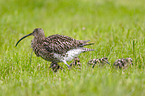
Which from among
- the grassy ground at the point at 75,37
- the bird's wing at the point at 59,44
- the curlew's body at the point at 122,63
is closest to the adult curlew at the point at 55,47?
the bird's wing at the point at 59,44

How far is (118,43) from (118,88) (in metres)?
4.59

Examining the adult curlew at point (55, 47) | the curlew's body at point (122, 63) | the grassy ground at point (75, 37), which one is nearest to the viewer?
the grassy ground at point (75, 37)

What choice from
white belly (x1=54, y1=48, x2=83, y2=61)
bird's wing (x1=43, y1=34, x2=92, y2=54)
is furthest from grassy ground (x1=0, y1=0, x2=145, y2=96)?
bird's wing (x1=43, y1=34, x2=92, y2=54)

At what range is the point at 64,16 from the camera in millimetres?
13664

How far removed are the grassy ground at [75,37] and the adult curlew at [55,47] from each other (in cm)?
34

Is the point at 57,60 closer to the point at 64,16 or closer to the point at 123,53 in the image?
the point at 123,53

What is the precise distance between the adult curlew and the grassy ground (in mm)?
336

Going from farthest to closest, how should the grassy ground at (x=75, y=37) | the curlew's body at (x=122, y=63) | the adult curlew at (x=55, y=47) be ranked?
1. the adult curlew at (x=55, y=47)
2. the curlew's body at (x=122, y=63)
3. the grassy ground at (x=75, y=37)

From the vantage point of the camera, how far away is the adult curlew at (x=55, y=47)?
21.0 ft

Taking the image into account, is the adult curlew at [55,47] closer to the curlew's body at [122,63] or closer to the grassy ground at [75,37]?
the grassy ground at [75,37]

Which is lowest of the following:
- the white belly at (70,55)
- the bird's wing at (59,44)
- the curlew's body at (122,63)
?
the curlew's body at (122,63)

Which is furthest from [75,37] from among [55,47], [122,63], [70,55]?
[122,63]

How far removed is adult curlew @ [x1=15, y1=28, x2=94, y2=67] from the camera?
21.0 feet

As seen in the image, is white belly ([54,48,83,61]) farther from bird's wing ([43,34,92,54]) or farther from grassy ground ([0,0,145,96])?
grassy ground ([0,0,145,96])
